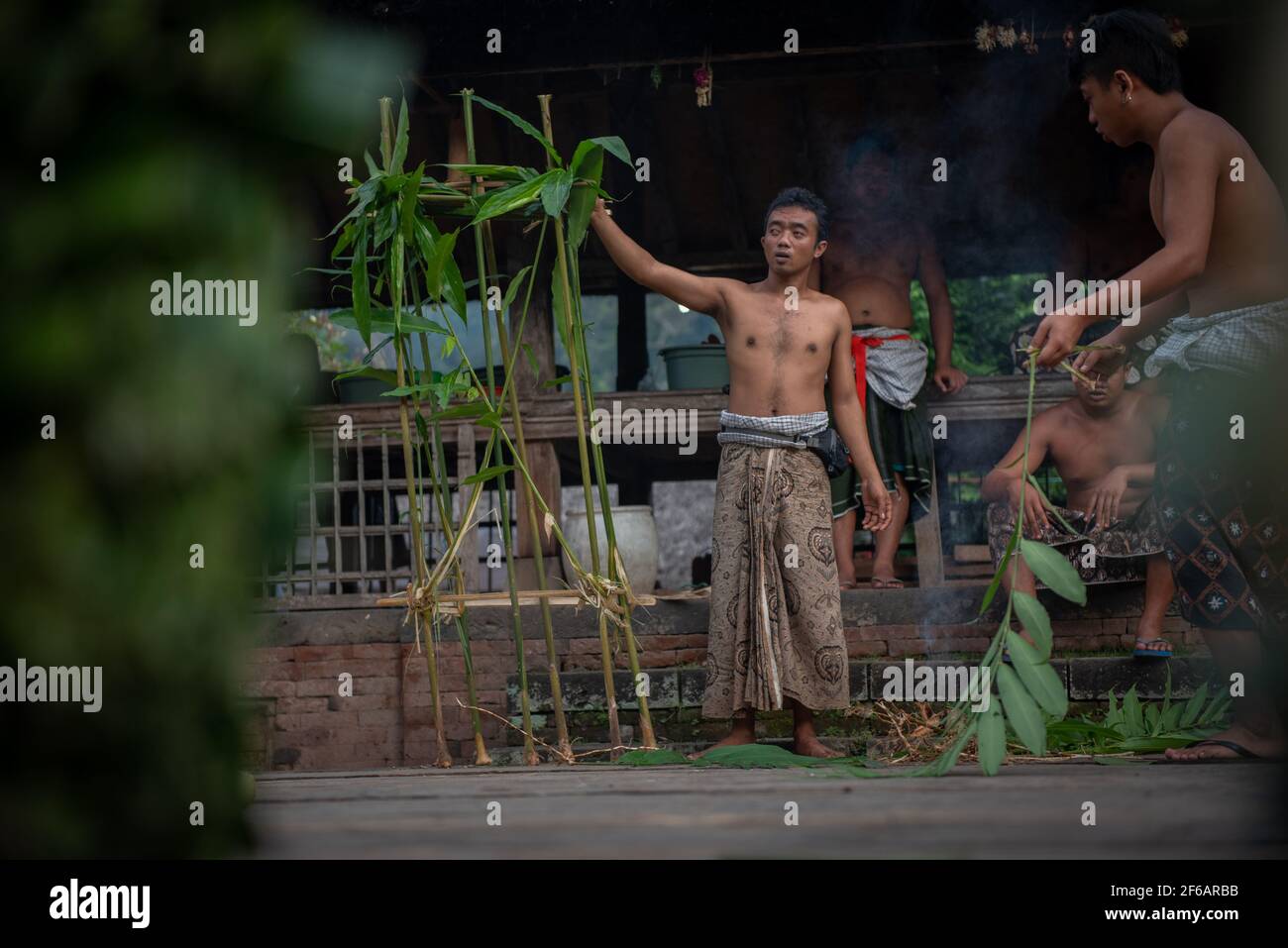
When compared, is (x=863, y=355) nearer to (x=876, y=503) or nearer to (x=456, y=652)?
(x=876, y=503)

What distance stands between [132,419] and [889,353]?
16.7 ft

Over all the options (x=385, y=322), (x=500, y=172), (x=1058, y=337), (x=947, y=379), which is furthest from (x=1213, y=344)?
(x=947, y=379)

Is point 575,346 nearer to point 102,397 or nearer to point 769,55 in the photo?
point 769,55

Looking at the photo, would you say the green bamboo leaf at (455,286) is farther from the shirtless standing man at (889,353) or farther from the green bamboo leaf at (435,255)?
the shirtless standing man at (889,353)

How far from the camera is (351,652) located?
571 cm

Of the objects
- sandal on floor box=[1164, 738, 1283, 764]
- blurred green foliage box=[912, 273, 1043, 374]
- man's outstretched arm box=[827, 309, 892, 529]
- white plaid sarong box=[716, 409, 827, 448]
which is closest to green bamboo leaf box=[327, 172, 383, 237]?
white plaid sarong box=[716, 409, 827, 448]

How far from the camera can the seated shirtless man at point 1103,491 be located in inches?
193

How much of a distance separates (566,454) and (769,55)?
2656mm

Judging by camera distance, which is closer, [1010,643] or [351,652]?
[1010,643]

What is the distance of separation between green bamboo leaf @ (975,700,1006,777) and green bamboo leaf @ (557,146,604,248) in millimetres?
1782

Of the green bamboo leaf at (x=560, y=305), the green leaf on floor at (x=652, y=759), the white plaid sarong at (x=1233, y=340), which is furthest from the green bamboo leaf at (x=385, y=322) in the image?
the white plaid sarong at (x=1233, y=340)

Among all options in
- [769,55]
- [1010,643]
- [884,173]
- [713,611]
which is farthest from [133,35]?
[884,173]

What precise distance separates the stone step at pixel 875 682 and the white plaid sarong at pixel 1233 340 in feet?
6.39

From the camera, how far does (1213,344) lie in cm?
308
